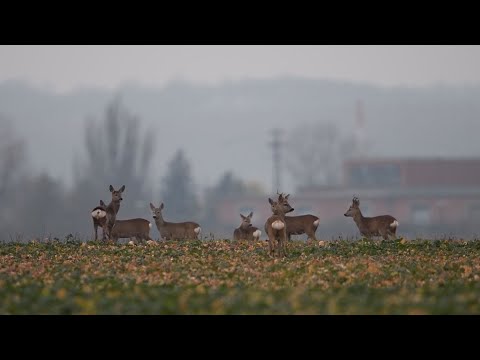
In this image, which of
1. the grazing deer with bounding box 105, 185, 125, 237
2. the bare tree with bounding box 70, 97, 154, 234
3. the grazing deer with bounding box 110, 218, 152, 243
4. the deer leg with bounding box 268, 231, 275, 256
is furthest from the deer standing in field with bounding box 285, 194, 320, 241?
the bare tree with bounding box 70, 97, 154, 234

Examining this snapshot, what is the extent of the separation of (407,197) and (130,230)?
2496 inches

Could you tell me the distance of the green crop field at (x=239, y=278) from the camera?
1371 cm

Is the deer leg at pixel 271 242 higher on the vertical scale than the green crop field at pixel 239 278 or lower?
higher

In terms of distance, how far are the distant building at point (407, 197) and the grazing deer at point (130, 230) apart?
57949mm

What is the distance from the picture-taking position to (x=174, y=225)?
27281mm

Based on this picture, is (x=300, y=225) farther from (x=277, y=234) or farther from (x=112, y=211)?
(x=277, y=234)

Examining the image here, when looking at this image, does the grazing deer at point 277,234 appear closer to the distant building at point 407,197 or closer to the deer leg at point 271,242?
the deer leg at point 271,242

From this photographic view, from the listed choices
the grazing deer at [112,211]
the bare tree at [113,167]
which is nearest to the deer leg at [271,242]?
the grazing deer at [112,211]

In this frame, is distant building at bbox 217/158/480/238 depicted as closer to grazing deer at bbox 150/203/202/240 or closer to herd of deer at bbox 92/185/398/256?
grazing deer at bbox 150/203/202/240

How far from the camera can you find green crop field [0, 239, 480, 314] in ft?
45.0

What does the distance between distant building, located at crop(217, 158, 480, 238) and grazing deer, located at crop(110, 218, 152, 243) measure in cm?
5795

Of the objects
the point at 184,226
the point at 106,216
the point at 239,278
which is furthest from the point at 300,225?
the point at 239,278

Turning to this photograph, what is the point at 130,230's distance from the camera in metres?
25.4
